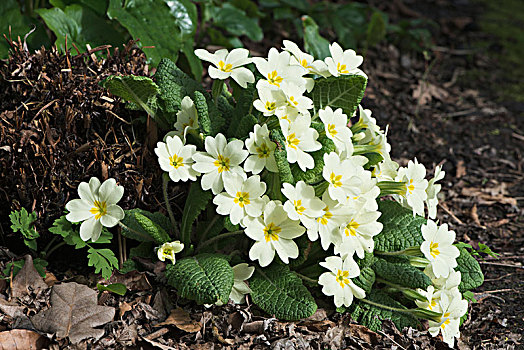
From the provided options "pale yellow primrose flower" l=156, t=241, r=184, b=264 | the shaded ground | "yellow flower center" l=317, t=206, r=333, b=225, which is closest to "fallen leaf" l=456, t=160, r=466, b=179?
the shaded ground

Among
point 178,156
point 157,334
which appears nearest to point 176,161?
point 178,156

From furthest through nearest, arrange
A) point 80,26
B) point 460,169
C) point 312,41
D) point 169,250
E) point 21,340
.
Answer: point 312,41 → point 460,169 → point 80,26 → point 169,250 → point 21,340

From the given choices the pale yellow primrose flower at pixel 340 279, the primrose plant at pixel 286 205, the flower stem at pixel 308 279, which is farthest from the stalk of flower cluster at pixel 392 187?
the flower stem at pixel 308 279

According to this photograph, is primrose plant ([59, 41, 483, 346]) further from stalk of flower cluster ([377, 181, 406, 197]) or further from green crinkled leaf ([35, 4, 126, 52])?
green crinkled leaf ([35, 4, 126, 52])

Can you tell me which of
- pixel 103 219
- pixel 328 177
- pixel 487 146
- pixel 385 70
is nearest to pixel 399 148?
pixel 487 146

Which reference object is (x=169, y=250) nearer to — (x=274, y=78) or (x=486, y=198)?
(x=274, y=78)

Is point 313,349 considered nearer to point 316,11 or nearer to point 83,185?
point 83,185
